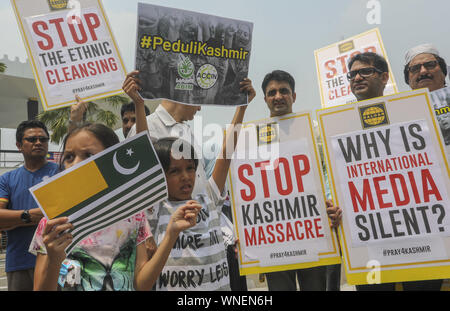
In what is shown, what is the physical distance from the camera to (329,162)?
2705 mm

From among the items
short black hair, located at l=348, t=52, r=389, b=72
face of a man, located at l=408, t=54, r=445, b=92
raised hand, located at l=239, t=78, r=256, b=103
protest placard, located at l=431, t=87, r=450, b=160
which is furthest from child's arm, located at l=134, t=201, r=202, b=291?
face of a man, located at l=408, t=54, r=445, b=92

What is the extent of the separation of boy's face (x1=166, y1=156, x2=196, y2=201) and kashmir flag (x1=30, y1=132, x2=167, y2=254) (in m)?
0.27

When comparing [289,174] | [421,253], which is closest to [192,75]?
[289,174]

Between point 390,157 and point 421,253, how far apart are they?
603mm

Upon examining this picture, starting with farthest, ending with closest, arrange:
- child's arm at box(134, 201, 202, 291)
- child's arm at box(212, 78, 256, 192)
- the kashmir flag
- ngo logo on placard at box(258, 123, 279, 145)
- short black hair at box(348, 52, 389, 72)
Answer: ngo logo on placard at box(258, 123, 279, 145)
short black hair at box(348, 52, 389, 72)
child's arm at box(212, 78, 256, 192)
child's arm at box(134, 201, 202, 291)
the kashmir flag

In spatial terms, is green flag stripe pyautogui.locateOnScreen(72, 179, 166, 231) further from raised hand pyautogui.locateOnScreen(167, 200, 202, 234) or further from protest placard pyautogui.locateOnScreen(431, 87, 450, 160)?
protest placard pyautogui.locateOnScreen(431, 87, 450, 160)

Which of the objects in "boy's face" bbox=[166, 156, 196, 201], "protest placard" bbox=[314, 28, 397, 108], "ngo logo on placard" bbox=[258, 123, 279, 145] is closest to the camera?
"boy's face" bbox=[166, 156, 196, 201]

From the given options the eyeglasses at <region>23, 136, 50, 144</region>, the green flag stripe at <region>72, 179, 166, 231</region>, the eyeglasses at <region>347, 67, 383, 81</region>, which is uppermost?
the eyeglasses at <region>347, 67, 383, 81</region>

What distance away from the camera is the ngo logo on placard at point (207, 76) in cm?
252

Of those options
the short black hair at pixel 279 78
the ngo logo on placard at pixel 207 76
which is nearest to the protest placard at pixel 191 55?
the ngo logo on placard at pixel 207 76

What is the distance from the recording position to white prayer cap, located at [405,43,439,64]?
3.08 metres

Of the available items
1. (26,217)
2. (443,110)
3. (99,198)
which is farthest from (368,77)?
(26,217)

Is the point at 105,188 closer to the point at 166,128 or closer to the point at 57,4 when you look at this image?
the point at 166,128
